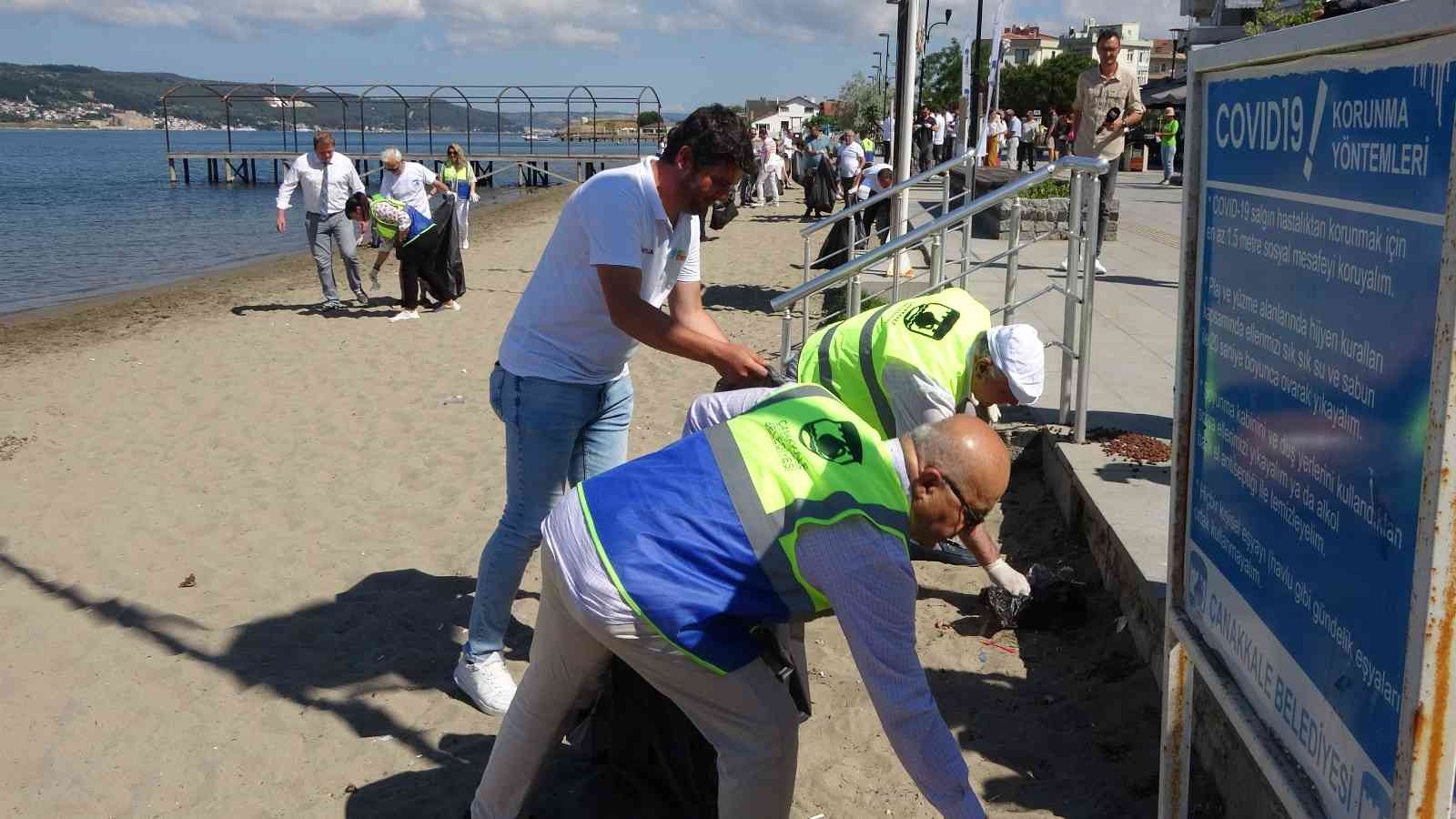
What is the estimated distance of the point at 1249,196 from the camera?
1914 millimetres

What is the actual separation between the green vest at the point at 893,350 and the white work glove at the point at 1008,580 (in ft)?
2.50

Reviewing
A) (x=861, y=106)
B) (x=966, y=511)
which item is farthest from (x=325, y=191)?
(x=861, y=106)

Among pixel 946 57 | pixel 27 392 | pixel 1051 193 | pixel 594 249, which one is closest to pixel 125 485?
pixel 27 392

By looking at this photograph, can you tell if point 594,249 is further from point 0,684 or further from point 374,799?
point 0,684

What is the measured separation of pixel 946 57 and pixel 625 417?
78426 millimetres

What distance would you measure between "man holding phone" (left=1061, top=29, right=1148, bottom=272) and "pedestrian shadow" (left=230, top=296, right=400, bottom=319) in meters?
6.64

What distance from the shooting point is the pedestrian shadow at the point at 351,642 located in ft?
12.8

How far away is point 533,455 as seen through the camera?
3471 millimetres

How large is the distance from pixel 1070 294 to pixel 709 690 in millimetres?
3540

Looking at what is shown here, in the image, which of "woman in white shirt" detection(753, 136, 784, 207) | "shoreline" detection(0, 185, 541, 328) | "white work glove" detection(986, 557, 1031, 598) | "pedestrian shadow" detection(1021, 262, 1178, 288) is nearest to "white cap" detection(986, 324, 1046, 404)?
"white work glove" detection(986, 557, 1031, 598)

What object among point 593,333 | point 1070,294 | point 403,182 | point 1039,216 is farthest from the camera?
point 1039,216

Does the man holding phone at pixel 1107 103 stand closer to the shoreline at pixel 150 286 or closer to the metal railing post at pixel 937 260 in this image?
the metal railing post at pixel 937 260

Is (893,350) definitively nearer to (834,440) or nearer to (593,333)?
(593,333)

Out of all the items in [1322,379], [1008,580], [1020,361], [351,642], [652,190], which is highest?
[652,190]
